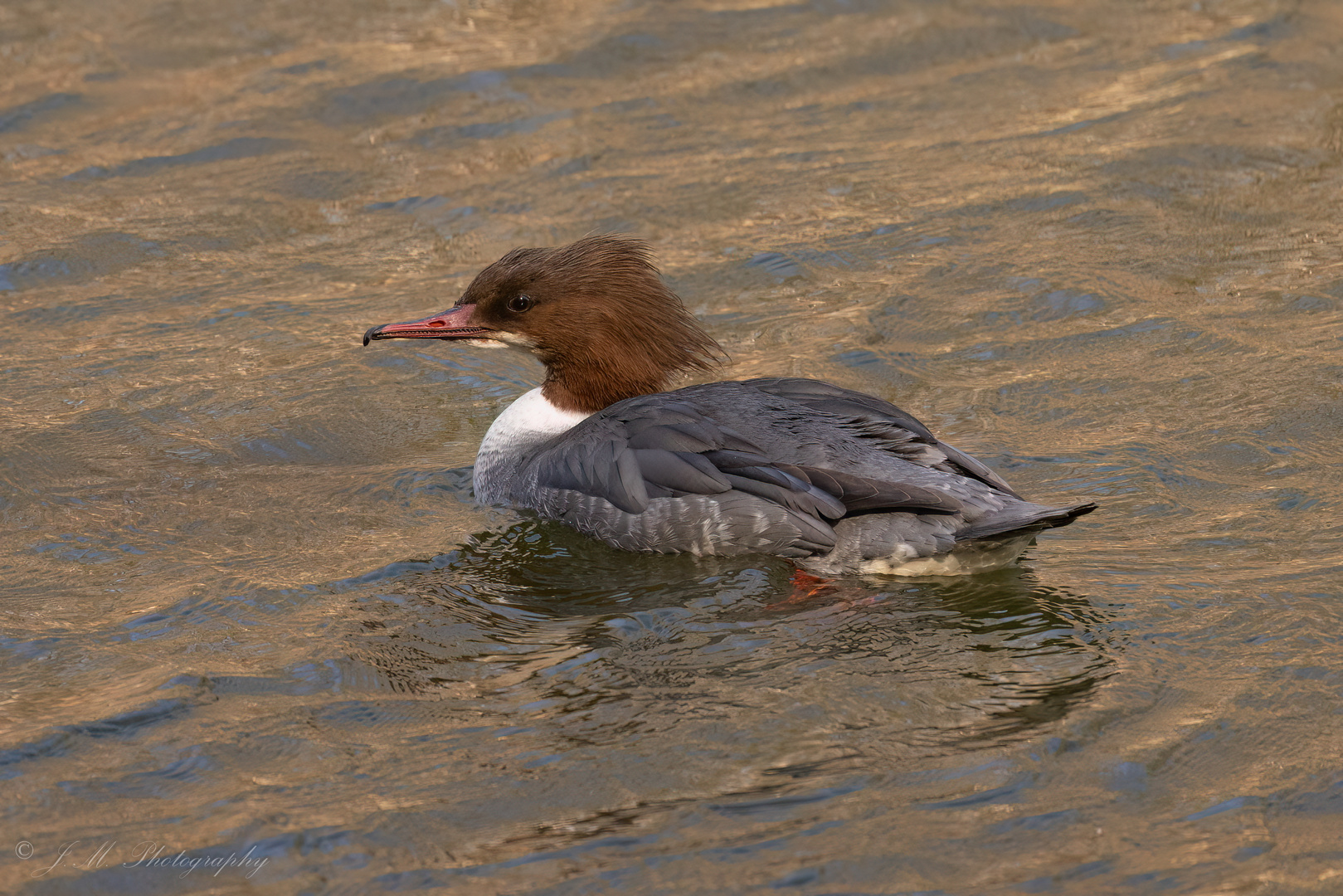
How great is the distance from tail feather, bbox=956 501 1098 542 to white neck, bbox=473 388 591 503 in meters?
1.96

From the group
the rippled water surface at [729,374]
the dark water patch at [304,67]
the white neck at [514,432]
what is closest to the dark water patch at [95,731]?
the rippled water surface at [729,374]

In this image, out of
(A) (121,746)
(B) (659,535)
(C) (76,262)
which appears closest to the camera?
(A) (121,746)

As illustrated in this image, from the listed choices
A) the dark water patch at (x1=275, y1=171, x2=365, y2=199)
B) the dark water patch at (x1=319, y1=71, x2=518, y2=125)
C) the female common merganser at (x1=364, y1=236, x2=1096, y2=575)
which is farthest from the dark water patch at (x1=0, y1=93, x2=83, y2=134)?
the female common merganser at (x1=364, y1=236, x2=1096, y2=575)

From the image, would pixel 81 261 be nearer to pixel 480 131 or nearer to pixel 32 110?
pixel 32 110

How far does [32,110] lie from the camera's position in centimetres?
973

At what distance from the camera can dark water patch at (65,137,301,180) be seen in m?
9.08

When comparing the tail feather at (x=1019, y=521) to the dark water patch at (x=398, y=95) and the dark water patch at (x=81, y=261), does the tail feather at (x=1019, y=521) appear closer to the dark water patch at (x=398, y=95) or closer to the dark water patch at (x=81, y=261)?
the dark water patch at (x=81, y=261)

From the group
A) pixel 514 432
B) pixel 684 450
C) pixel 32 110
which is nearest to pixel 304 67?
pixel 32 110

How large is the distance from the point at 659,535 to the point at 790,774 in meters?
1.54

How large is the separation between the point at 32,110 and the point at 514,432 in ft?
18.3

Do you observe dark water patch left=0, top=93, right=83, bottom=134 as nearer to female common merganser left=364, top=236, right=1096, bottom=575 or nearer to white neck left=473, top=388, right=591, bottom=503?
female common merganser left=364, top=236, right=1096, bottom=575

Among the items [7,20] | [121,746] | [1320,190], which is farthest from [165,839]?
[7,20]

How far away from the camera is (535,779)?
156 inches

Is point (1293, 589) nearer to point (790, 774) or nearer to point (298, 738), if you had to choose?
point (790, 774)
